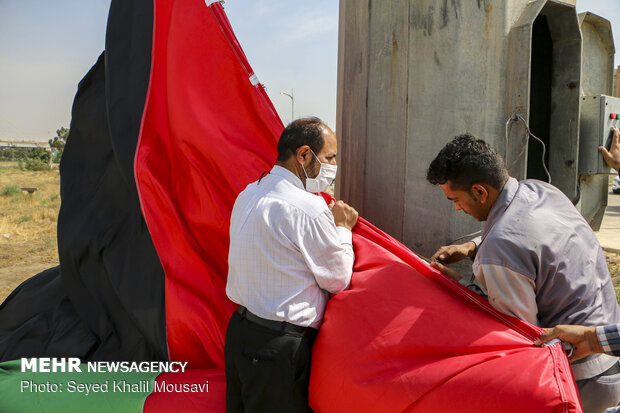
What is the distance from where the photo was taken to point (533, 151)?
13.4 ft

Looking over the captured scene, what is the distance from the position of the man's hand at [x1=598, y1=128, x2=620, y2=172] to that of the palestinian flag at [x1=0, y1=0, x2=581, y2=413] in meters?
1.89

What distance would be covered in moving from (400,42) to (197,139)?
1.58 metres

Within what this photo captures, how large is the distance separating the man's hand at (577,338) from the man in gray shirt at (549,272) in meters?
0.10

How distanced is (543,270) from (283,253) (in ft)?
3.46

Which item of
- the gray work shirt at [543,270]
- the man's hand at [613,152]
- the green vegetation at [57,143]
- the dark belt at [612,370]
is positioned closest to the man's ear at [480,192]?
the gray work shirt at [543,270]

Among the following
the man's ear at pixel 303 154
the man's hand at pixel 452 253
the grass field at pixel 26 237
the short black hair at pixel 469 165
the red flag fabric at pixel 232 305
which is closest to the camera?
the red flag fabric at pixel 232 305

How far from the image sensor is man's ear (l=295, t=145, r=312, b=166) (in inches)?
96.7

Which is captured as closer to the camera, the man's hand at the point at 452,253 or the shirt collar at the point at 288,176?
the shirt collar at the point at 288,176

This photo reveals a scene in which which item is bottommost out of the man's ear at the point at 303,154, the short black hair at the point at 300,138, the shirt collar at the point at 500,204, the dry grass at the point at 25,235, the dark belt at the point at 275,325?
the dry grass at the point at 25,235

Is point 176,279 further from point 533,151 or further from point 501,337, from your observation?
point 533,151

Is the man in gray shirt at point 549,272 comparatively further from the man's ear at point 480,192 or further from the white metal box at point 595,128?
the white metal box at point 595,128

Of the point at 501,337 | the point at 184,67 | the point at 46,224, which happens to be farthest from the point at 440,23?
the point at 46,224

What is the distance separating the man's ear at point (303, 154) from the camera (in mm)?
2455

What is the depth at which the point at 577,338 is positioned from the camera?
1.96 meters
